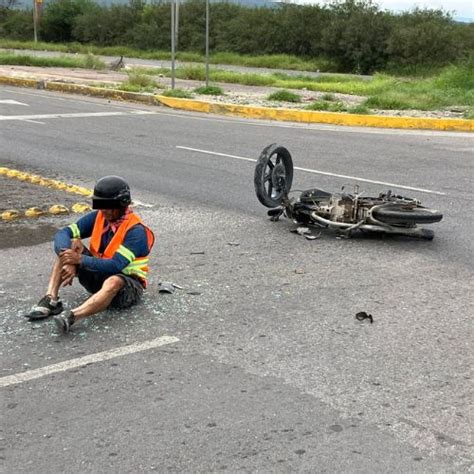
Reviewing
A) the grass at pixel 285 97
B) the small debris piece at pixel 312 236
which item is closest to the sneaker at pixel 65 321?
the small debris piece at pixel 312 236

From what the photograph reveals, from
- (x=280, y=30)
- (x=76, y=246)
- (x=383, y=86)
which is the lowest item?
(x=76, y=246)

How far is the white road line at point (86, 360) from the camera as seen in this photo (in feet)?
12.8

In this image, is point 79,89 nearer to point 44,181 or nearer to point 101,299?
point 44,181

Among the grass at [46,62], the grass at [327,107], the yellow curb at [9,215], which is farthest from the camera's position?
the grass at [46,62]

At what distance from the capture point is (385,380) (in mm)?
3900

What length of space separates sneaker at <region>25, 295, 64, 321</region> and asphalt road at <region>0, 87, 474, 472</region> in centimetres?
9

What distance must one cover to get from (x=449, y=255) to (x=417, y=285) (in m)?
0.91

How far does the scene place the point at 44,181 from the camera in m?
8.71

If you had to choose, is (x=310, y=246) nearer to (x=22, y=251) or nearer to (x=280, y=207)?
(x=280, y=207)

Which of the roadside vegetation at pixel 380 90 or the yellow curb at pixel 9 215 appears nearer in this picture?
the yellow curb at pixel 9 215

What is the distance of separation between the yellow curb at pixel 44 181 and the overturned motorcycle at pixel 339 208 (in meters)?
2.17

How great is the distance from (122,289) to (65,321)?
453mm

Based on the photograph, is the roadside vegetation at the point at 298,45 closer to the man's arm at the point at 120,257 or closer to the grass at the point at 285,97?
the grass at the point at 285,97

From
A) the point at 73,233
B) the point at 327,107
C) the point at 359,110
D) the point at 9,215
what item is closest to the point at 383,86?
the point at 327,107
